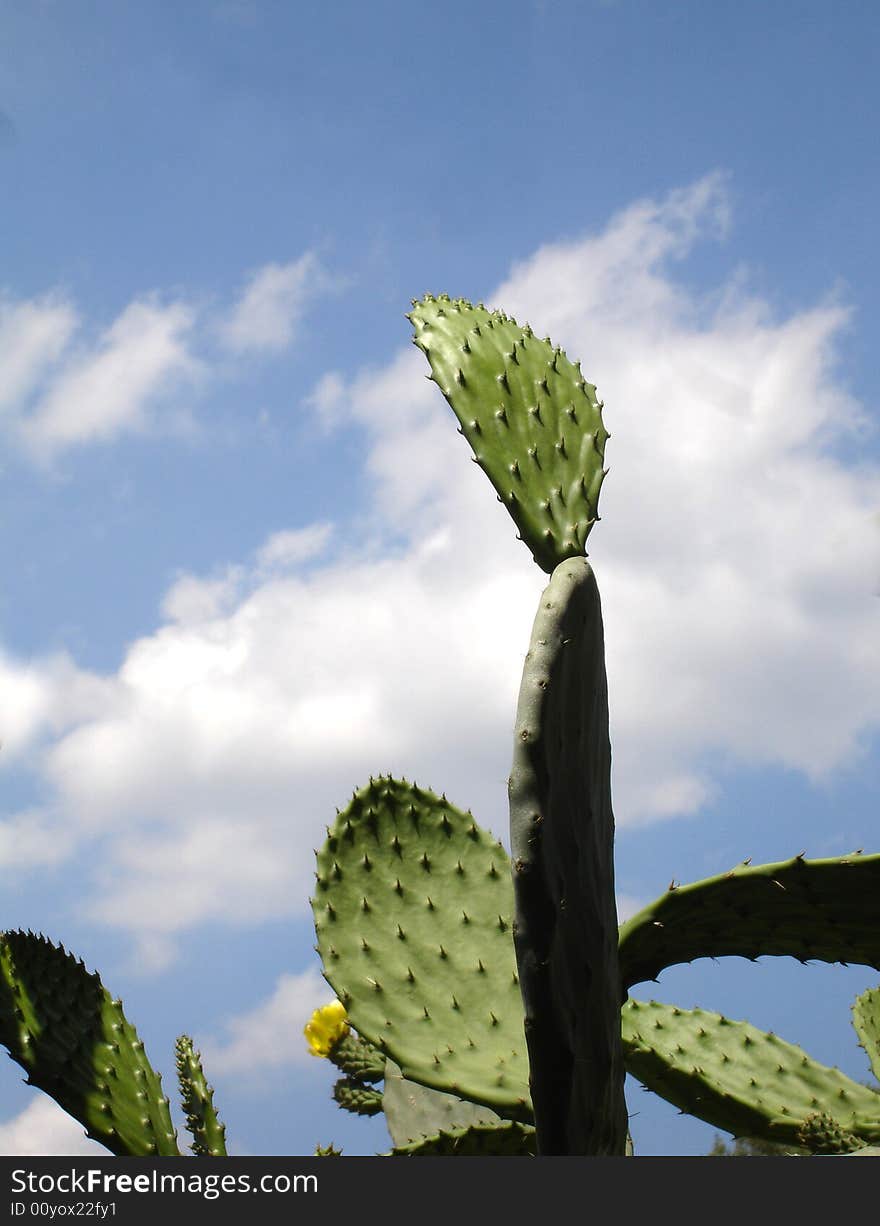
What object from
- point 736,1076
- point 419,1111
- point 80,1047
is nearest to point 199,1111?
point 80,1047

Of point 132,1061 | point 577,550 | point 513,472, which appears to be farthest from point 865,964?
point 132,1061

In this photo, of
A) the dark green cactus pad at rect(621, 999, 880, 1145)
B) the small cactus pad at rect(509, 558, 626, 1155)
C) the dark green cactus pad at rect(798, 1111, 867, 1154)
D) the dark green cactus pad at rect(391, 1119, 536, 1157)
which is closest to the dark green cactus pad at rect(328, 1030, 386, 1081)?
the dark green cactus pad at rect(621, 999, 880, 1145)

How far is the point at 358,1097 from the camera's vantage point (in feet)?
11.8

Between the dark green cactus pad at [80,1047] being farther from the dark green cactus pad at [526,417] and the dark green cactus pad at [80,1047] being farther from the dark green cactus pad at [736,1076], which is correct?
the dark green cactus pad at [526,417]

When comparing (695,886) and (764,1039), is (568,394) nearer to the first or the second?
(695,886)

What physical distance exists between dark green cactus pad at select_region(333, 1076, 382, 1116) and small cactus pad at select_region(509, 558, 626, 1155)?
205cm

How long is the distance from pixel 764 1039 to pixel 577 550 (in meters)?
1.41

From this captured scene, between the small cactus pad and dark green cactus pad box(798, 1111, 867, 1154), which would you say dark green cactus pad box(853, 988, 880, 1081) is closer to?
dark green cactus pad box(798, 1111, 867, 1154)

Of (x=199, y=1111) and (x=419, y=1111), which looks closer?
(x=199, y=1111)

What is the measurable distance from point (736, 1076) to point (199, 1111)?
1.08 m

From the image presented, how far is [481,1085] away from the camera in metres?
1.99

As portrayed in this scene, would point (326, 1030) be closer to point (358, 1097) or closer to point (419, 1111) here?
point (358, 1097)

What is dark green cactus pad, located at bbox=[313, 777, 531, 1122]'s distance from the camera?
2066mm

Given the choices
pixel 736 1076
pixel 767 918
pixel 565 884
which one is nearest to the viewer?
pixel 565 884
